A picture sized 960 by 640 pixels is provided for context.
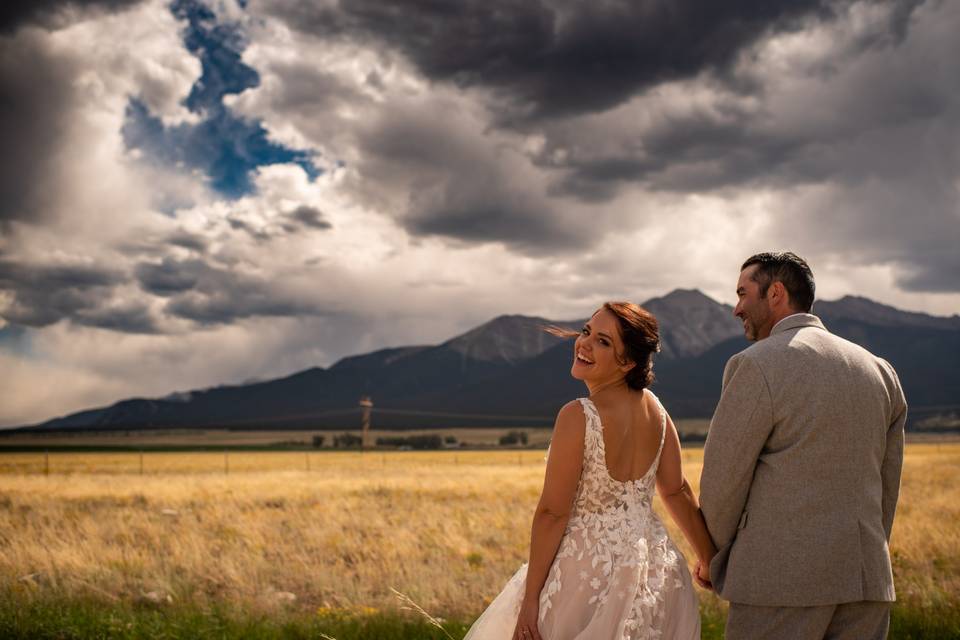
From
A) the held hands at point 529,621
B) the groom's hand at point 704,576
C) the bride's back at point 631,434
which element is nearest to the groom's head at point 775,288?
the bride's back at point 631,434

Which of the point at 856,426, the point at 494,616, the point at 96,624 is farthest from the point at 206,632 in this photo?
the point at 856,426

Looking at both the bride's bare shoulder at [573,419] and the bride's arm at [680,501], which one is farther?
the bride's arm at [680,501]

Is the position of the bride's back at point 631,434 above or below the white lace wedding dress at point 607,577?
above

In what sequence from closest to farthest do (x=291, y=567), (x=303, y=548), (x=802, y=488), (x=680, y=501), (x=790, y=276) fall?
(x=802, y=488) → (x=790, y=276) → (x=680, y=501) → (x=291, y=567) → (x=303, y=548)

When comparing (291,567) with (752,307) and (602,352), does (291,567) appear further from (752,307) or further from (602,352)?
(752,307)

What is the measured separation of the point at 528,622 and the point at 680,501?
101 centimetres

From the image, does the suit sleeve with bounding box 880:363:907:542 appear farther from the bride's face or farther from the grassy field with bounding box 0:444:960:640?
the grassy field with bounding box 0:444:960:640

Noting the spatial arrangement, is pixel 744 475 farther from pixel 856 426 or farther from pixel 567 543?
pixel 567 543

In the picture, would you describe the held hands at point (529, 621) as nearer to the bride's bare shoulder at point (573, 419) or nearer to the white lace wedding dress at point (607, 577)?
the white lace wedding dress at point (607, 577)

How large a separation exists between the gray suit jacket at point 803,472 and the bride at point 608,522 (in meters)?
0.39

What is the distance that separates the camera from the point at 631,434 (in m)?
3.89

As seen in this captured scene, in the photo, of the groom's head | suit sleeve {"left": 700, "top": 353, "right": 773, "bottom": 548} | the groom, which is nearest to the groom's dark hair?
the groom's head

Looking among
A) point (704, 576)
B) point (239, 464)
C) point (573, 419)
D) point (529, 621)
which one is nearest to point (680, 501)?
point (704, 576)

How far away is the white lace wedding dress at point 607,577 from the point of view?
381cm
